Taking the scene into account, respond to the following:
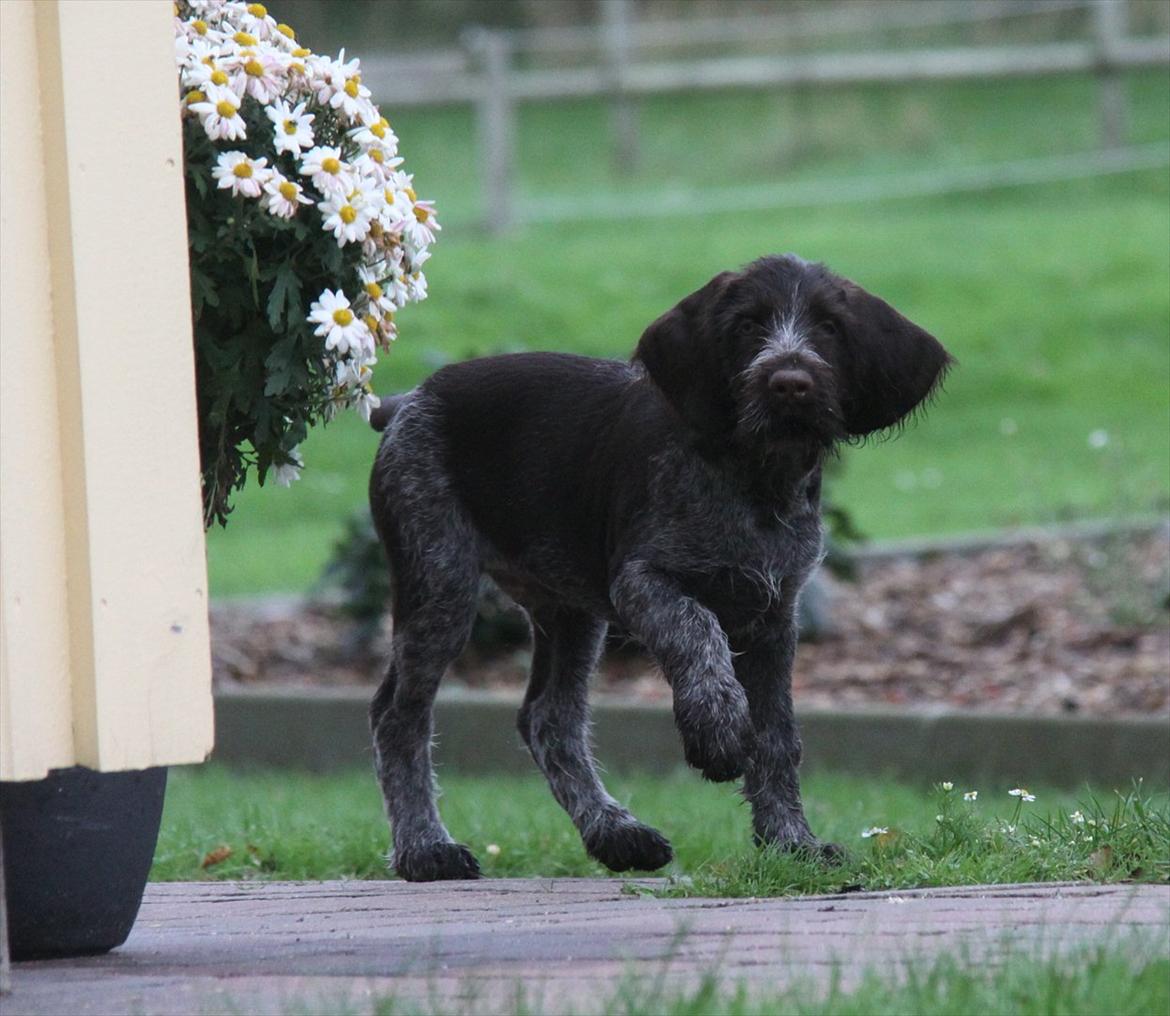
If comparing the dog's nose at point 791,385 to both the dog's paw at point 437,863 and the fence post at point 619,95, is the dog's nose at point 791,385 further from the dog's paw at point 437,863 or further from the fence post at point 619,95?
the fence post at point 619,95

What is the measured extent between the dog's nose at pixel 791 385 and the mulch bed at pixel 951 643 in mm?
3786

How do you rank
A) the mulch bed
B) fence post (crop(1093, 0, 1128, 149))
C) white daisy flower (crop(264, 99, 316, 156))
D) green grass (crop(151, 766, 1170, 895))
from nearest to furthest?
white daisy flower (crop(264, 99, 316, 156)), green grass (crop(151, 766, 1170, 895)), the mulch bed, fence post (crop(1093, 0, 1128, 149))

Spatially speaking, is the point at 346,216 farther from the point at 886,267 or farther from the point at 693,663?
the point at 886,267

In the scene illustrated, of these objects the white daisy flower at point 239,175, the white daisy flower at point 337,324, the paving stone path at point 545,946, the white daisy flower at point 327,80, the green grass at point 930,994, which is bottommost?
the paving stone path at point 545,946

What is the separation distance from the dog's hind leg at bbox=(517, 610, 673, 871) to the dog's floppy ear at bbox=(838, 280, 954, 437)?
4.34 ft

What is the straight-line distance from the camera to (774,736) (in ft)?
18.8

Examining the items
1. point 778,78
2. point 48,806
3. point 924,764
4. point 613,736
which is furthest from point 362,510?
point 778,78

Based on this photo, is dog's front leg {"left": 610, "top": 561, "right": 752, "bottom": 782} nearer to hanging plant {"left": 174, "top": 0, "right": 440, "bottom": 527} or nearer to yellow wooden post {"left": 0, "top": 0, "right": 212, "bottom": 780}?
hanging plant {"left": 174, "top": 0, "right": 440, "bottom": 527}

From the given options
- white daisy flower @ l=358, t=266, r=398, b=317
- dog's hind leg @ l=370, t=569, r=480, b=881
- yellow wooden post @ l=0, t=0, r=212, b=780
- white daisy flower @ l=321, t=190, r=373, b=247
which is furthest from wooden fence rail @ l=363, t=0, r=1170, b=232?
yellow wooden post @ l=0, t=0, r=212, b=780

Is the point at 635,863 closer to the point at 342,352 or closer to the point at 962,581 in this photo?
the point at 342,352

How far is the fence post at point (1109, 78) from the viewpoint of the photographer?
20938mm

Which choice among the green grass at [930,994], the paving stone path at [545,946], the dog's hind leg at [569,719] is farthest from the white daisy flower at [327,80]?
the green grass at [930,994]

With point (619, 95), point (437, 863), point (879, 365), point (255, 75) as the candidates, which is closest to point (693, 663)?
point (879, 365)

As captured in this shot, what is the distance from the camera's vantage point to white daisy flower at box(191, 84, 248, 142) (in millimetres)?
4598
